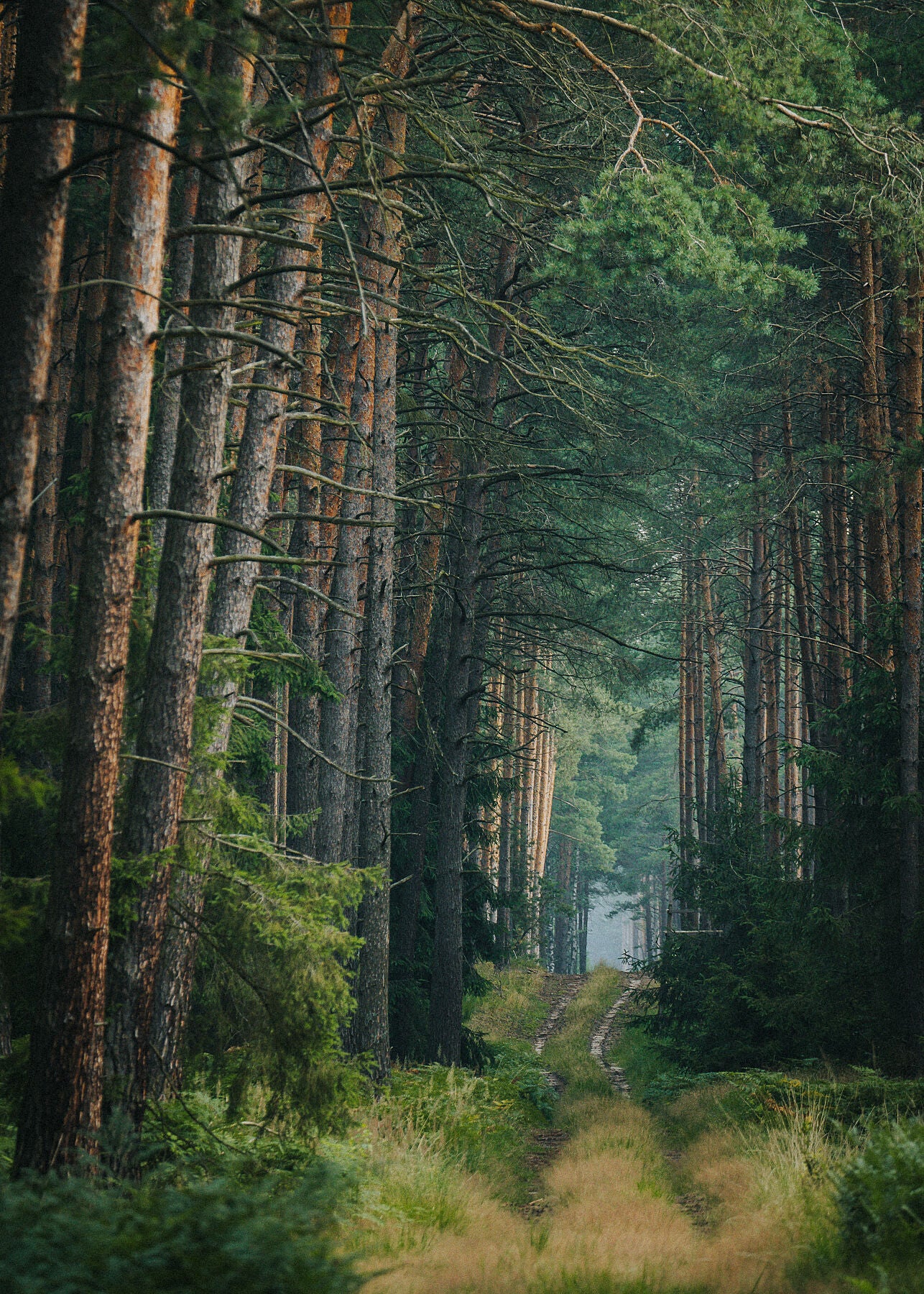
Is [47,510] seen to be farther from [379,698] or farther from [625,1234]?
[625,1234]

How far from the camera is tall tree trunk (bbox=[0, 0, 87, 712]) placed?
4512 millimetres

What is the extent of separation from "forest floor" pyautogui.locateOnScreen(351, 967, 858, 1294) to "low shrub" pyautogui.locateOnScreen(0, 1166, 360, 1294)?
31cm

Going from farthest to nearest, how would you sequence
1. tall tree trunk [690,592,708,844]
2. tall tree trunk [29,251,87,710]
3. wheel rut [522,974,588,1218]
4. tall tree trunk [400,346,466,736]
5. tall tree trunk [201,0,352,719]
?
tall tree trunk [690,592,708,844] < tall tree trunk [400,346,466,736] < tall tree trunk [29,251,87,710] < wheel rut [522,974,588,1218] < tall tree trunk [201,0,352,719]

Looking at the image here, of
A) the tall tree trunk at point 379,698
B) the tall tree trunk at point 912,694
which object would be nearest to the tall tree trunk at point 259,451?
the tall tree trunk at point 379,698

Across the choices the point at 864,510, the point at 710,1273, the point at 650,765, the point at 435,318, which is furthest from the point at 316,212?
the point at 650,765

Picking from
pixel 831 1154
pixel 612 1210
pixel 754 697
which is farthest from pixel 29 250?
pixel 754 697

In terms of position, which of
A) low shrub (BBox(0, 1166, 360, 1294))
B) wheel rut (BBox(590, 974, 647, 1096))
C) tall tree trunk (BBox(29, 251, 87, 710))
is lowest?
wheel rut (BBox(590, 974, 647, 1096))

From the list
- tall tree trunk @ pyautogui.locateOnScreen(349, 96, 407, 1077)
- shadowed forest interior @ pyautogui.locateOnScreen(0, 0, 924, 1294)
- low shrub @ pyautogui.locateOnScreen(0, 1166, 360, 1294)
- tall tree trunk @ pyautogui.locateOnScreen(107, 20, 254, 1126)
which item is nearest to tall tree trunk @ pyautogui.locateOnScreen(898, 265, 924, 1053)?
shadowed forest interior @ pyautogui.locateOnScreen(0, 0, 924, 1294)

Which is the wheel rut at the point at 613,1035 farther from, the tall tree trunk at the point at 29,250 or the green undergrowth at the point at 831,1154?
the tall tree trunk at the point at 29,250

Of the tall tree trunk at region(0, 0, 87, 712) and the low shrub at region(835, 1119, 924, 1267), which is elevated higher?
the tall tree trunk at region(0, 0, 87, 712)

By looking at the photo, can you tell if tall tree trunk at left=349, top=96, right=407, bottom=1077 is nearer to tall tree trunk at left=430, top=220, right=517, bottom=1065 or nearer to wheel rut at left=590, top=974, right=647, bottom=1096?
tall tree trunk at left=430, top=220, right=517, bottom=1065

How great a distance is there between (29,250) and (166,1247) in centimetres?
427

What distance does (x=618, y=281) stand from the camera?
814 cm

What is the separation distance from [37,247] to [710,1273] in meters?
6.07
